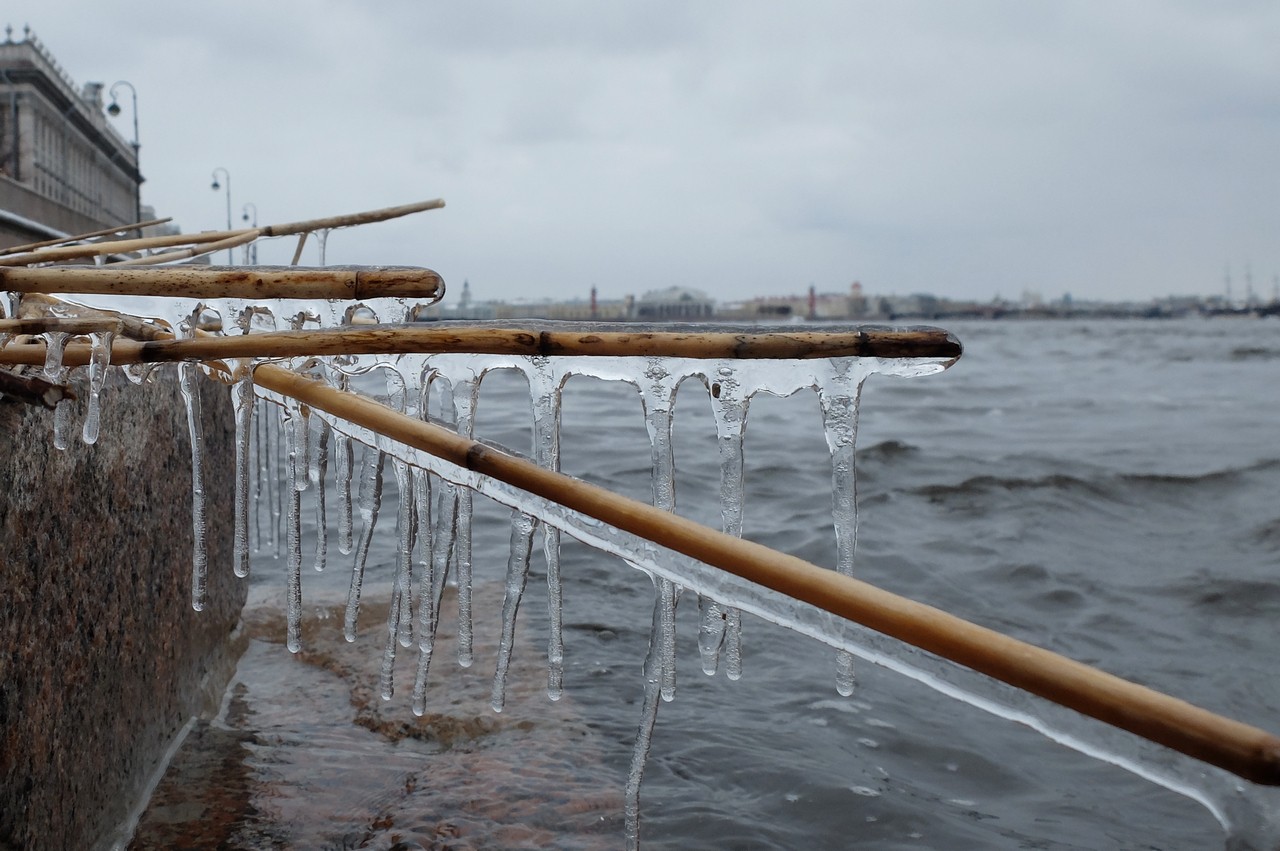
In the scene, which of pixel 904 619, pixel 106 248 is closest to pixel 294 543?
pixel 106 248

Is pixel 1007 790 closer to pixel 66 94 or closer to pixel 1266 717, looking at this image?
pixel 1266 717

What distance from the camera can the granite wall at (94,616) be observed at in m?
2.01

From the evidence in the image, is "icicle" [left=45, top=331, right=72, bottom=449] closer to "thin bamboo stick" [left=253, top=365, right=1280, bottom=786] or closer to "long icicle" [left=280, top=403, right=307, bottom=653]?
"long icicle" [left=280, top=403, right=307, bottom=653]

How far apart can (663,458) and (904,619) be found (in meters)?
0.86

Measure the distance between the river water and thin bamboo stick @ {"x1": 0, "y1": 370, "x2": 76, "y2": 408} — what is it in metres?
1.48

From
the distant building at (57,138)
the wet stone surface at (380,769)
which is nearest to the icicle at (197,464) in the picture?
the wet stone surface at (380,769)

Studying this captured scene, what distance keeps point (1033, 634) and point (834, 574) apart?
480 cm

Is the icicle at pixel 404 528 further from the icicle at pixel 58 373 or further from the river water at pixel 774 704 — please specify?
the river water at pixel 774 704

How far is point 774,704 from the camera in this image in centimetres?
446

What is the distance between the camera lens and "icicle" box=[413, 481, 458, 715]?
252cm

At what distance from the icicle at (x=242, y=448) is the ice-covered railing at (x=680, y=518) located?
12 mm

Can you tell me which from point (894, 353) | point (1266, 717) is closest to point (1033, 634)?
point (1266, 717)

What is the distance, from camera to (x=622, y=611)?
5.70 metres

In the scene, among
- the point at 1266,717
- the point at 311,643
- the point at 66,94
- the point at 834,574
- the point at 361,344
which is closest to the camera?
the point at 834,574
